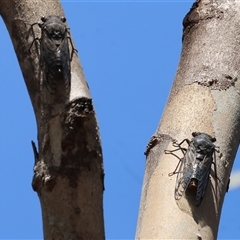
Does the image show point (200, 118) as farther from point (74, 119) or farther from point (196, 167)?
point (74, 119)

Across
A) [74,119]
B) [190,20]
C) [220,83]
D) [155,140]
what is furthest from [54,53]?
[190,20]

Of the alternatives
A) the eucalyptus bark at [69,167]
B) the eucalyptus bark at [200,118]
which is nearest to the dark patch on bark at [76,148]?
the eucalyptus bark at [69,167]

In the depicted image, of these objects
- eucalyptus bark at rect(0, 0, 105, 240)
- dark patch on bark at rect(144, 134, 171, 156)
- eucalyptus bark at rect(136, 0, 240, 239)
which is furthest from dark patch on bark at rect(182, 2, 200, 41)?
eucalyptus bark at rect(0, 0, 105, 240)

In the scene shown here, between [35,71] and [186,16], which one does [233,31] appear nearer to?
[186,16]

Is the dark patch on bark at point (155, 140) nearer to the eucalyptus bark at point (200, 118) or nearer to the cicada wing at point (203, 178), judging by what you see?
the eucalyptus bark at point (200, 118)

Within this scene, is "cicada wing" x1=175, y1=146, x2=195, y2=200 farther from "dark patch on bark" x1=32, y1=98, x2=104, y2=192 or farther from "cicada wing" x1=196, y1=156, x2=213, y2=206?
"dark patch on bark" x1=32, y1=98, x2=104, y2=192

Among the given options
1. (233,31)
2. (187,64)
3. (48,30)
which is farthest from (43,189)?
(233,31)
